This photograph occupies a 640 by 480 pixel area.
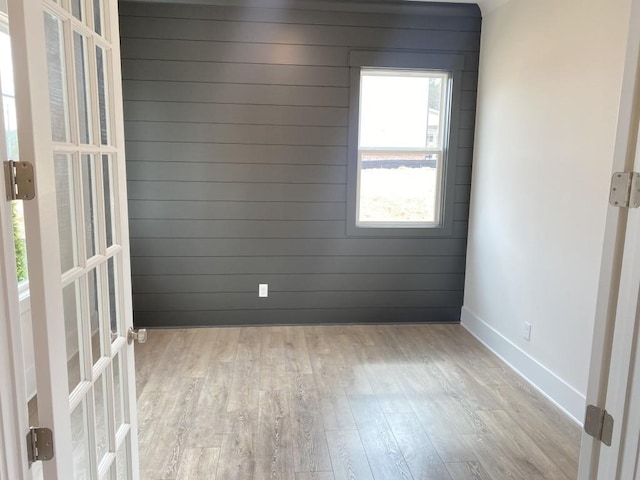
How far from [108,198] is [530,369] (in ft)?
9.28

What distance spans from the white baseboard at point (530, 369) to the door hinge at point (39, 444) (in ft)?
8.45

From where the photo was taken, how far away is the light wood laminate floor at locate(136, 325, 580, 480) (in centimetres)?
221

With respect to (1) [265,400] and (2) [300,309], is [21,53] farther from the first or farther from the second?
(2) [300,309]

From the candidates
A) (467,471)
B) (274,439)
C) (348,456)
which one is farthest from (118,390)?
(467,471)

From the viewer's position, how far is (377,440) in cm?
241

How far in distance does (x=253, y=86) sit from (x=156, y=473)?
2.84 meters

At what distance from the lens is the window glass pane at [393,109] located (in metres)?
3.91

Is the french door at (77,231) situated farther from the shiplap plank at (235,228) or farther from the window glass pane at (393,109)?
the window glass pane at (393,109)

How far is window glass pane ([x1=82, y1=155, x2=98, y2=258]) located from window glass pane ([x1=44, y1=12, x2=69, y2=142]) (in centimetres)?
15

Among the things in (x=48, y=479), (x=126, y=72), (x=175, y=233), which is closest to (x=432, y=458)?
(x=48, y=479)

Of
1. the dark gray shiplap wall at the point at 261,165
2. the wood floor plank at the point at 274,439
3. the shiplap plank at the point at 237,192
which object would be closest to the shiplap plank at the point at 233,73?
the dark gray shiplap wall at the point at 261,165

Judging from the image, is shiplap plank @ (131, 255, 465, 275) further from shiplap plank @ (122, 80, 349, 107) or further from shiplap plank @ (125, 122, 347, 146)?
shiplap plank @ (122, 80, 349, 107)

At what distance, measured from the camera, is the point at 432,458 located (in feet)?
7.47

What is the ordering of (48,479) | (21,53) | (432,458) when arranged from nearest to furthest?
1. (21,53)
2. (48,479)
3. (432,458)
